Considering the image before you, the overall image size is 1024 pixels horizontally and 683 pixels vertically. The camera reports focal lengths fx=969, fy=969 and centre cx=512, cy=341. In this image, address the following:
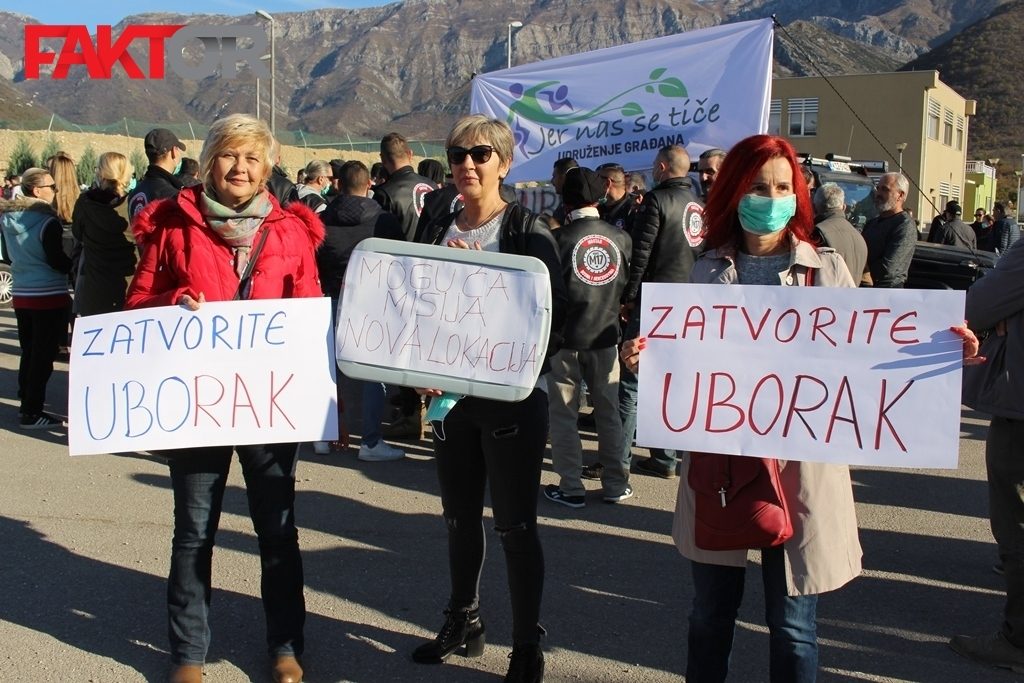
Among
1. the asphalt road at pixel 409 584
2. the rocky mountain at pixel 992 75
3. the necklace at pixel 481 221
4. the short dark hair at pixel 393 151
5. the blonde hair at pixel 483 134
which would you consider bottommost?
the asphalt road at pixel 409 584

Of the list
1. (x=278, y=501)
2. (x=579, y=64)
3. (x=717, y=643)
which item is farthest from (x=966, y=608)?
(x=579, y=64)

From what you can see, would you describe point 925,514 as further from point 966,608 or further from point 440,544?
point 440,544

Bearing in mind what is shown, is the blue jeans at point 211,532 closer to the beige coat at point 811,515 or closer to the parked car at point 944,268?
the beige coat at point 811,515

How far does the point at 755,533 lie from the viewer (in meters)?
2.68

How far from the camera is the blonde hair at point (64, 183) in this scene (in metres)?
7.57

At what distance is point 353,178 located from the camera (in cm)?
648

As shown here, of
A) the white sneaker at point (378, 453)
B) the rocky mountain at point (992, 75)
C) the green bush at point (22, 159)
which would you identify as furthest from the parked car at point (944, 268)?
the rocky mountain at point (992, 75)

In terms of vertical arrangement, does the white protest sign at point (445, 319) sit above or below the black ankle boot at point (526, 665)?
above

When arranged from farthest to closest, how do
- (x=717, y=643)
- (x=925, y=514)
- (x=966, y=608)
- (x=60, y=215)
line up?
(x=60, y=215)
(x=925, y=514)
(x=966, y=608)
(x=717, y=643)

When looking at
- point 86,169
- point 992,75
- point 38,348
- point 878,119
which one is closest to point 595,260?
point 38,348

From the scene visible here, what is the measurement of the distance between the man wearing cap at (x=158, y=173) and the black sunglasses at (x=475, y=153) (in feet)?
11.9

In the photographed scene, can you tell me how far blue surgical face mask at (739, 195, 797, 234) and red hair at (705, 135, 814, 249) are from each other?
0.11 ft

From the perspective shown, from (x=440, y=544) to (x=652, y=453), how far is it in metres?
1.96

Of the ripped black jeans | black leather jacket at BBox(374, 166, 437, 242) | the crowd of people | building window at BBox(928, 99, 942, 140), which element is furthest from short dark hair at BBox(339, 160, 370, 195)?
building window at BBox(928, 99, 942, 140)
